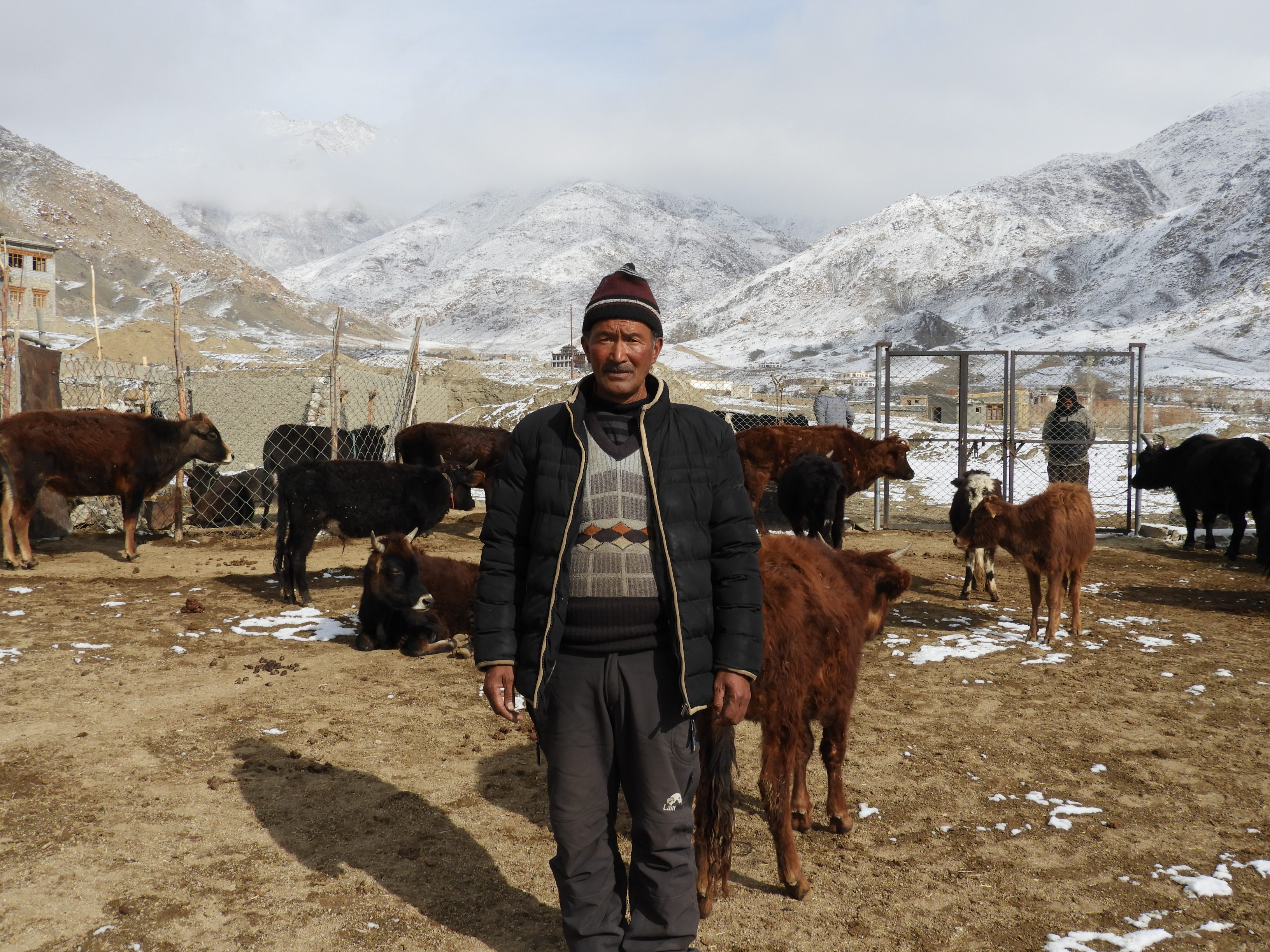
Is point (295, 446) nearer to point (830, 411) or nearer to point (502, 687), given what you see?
point (830, 411)

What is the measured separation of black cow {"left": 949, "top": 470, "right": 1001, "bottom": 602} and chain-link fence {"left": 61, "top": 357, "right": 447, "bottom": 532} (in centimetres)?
790

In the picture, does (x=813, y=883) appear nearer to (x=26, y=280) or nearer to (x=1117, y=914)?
(x=1117, y=914)

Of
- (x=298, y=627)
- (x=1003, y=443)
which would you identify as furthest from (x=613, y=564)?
(x=1003, y=443)

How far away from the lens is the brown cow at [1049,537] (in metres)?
7.20

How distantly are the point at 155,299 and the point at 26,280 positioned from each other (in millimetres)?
52373

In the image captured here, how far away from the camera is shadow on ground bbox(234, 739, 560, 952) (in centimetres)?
333

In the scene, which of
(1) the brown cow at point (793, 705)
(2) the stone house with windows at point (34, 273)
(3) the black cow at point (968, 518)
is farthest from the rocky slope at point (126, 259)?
(1) the brown cow at point (793, 705)

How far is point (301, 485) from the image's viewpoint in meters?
8.69

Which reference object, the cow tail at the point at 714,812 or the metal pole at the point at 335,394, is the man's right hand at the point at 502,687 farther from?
the metal pole at the point at 335,394

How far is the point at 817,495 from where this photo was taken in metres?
9.99

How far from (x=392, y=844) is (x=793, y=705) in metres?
1.86

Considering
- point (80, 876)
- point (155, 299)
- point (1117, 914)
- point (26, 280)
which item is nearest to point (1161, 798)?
point (1117, 914)

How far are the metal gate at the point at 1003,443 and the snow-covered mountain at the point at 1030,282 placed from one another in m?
38.5

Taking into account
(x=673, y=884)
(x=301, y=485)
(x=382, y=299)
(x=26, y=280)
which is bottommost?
(x=673, y=884)
